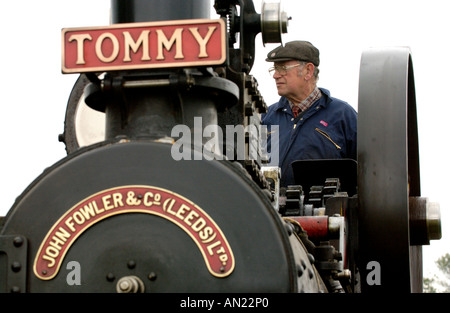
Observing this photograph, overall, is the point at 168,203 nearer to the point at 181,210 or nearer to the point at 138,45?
the point at 181,210

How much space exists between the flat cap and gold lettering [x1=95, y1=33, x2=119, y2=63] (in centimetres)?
341

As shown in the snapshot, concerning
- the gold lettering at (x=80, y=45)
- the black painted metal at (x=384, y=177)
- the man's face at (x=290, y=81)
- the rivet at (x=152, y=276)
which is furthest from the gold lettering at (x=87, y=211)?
the man's face at (x=290, y=81)

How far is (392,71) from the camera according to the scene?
3.29 m

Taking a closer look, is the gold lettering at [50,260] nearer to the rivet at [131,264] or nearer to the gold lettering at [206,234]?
the rivet at [131,264]

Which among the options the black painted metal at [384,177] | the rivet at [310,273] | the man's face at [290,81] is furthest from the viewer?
the man's face at [290,81]

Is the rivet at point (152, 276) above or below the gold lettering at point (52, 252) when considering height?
below

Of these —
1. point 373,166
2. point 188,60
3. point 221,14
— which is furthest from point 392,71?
point 188,60

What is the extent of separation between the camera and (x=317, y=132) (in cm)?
524

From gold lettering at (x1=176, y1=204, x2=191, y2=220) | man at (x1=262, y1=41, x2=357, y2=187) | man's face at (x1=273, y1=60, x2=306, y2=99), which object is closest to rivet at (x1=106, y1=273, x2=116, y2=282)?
gold lettering at (x1=176, y1=204, x2=191, y2=220)

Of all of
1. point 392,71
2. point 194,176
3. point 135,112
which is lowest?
point 194,176

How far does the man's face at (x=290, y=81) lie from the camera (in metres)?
5.71

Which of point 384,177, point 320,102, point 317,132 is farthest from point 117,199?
point 320,102

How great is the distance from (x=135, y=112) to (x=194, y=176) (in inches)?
→ 13.6

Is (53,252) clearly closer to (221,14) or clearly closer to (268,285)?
(268,285)
